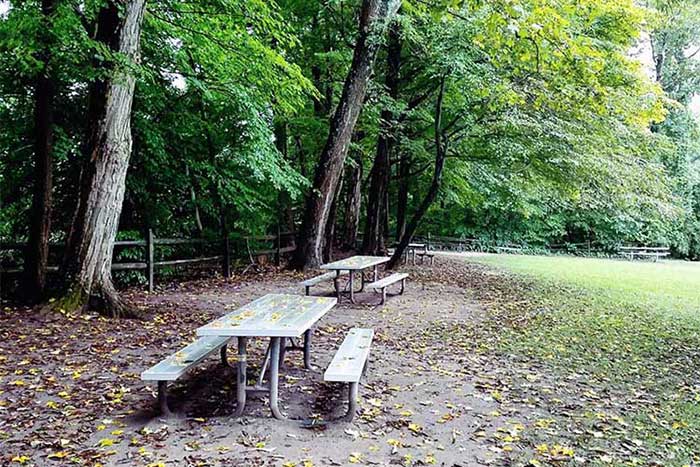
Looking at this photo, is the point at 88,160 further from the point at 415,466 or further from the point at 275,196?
the point at 275,196

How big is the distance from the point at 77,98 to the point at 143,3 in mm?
3648

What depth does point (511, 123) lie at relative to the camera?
12367mm

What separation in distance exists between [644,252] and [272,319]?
28472 millimetres

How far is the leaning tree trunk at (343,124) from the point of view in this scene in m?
11.1

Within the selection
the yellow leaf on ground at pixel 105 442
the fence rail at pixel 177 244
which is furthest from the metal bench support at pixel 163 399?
the fence rail at pixel 177 244

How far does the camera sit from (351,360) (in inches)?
160

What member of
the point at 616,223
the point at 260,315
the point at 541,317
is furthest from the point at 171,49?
the point at 616,223

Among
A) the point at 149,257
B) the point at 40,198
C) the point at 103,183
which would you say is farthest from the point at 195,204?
the point at 103,183

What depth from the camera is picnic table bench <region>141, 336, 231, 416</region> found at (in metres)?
3.53

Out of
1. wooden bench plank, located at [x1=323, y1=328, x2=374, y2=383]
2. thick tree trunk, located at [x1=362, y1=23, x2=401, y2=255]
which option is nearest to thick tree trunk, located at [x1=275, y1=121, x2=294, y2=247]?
thick tree trunk, located at [x1=362, y1=23, x2=401, y2=255]

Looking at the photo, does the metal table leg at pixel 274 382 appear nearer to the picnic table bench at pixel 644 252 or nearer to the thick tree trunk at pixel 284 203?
the thick tree trunk at pixel 284 203

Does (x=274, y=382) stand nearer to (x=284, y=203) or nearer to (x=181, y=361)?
(x=181, y=361)

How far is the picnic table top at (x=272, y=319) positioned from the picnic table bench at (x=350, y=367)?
34cm

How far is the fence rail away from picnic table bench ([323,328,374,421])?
5.25 metres
